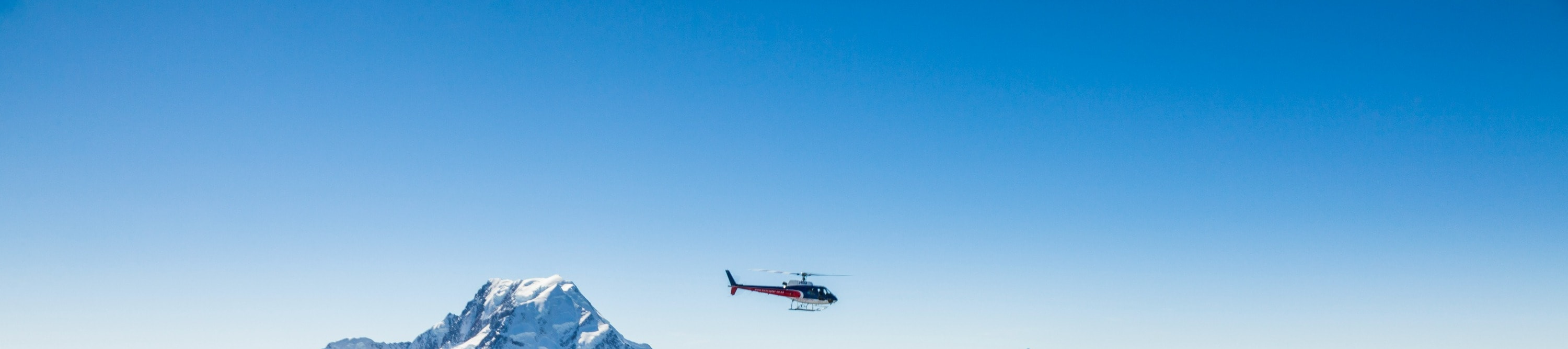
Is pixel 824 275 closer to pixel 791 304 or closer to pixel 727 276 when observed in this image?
pixel 791 304

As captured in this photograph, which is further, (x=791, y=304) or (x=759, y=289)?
(x=759, y=289)

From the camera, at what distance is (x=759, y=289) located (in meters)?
109

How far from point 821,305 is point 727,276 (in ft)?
59.2

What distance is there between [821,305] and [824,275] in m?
3.55

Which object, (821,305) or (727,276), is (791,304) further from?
(727,276)

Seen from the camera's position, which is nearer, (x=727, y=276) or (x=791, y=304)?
(x=791, y=304)

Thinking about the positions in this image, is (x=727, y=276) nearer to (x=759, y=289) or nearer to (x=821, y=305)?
(x=759, y=289)

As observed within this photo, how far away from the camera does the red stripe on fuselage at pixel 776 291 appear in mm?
102281

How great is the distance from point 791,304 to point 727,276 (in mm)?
17684

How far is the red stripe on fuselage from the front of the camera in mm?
102281

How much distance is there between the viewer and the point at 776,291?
349 feet

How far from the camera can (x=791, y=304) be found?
98.4 metres

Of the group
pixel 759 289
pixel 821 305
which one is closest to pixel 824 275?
pixel 821 305

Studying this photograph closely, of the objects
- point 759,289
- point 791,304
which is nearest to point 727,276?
point 759,289
